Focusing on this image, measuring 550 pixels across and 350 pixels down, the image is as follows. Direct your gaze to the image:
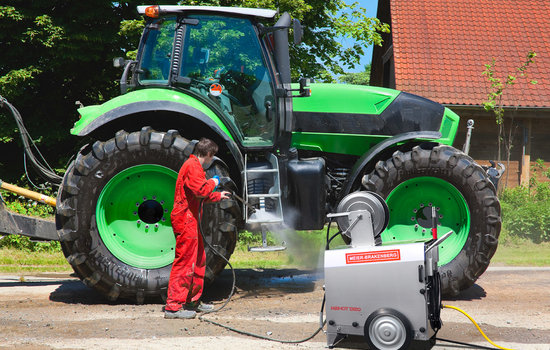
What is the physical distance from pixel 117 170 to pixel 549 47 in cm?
1538

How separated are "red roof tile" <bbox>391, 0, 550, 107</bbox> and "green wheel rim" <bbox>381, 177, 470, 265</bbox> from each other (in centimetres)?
1005

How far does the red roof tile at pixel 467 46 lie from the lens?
16.7 metres

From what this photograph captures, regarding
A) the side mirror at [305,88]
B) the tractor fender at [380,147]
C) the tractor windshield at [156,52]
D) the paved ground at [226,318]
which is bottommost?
the paved ground at [226,318]

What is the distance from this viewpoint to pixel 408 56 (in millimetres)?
17828

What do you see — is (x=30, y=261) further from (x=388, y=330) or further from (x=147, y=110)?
(x=388, y=330)

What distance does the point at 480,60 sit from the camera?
57.7 feet

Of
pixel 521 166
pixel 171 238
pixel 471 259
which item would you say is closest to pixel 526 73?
pixel 521 166

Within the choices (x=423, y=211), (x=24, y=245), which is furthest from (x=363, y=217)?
(x=24, y=245)

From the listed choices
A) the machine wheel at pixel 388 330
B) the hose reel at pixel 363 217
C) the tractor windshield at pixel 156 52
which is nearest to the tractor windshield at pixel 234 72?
the tractor windshield at pixel 156 52

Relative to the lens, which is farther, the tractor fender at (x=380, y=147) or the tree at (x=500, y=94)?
the tree at (x=500, y=94)

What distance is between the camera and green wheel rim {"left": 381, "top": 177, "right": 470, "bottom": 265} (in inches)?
270

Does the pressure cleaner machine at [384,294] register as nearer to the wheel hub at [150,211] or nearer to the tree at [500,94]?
the wheel hub at [150,211]

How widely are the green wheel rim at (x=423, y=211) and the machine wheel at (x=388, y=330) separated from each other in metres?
2.28

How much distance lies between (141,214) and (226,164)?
1.02 meters
